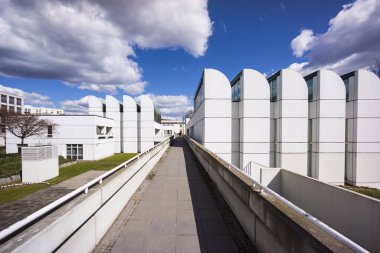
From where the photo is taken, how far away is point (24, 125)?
2461cm

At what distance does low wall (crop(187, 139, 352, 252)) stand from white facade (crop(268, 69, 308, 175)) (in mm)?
14403

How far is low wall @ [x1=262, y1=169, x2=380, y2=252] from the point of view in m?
5.59

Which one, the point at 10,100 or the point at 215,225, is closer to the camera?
the point at 215,225

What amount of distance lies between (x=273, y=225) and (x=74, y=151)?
3044 cm

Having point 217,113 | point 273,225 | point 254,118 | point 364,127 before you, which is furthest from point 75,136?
point 364,127

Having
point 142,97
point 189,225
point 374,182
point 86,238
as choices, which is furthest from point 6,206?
point 142,97

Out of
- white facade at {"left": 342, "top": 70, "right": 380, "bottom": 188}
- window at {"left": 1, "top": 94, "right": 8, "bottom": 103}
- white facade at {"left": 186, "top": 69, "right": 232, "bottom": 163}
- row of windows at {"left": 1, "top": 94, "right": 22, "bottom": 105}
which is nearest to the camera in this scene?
white facade at {"left": 186, "top": 69, "right": 232, "bottom": 163}

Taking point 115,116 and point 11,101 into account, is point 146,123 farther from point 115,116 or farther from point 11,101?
point 11,101

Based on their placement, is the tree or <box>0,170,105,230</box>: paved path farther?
the tree

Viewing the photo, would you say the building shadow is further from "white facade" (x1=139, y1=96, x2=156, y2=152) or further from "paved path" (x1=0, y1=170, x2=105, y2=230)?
"white facade" (x1=139, y1=96, x2=156, y2=152)

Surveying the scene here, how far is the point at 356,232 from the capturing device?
6176 mm

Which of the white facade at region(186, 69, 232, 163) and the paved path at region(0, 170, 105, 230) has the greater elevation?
the white facade at region(186, 69, 232, 163)

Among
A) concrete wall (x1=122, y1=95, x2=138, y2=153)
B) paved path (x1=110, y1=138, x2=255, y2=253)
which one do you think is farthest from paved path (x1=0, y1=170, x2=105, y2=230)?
concrete wall (x1=122, y1=95, x2=138, y2=153)

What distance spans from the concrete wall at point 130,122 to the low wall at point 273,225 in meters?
33.6
